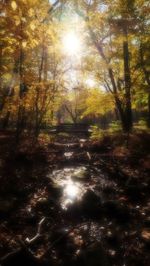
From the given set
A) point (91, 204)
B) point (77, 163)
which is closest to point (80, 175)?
point (77, 163)

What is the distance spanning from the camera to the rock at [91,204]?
6879 mm

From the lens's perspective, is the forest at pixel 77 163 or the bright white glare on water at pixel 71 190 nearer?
the forest at pixel 77 163

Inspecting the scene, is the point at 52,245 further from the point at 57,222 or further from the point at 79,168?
the point at 79,168

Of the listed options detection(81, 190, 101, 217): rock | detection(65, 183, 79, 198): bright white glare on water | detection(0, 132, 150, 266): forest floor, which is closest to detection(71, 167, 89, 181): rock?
detection(0, 132, 150, 266): forest floor

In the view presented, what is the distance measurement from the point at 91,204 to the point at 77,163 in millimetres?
3419

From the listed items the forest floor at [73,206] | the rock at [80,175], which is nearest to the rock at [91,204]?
the forest floor at [73,206]

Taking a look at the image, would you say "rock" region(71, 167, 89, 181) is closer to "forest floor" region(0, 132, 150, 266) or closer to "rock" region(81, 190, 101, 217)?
"forest floor" region(0, 132, 150, 266)

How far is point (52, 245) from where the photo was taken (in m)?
5.44

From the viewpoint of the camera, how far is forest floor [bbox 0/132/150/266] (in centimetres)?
528

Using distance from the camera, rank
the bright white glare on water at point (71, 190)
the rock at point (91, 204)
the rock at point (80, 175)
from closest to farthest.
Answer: the rock at point (91, 204) → the bright white glare on water at point (71, 190) → the rock at point (80, 175)

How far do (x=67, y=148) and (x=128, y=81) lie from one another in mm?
4425

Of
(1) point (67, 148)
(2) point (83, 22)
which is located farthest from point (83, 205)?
(2) point (83, 22)

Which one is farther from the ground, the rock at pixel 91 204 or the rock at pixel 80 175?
the rock at pixel 80 175

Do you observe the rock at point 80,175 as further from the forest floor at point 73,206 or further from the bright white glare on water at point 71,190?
the bright white glare on water at point 71,190
